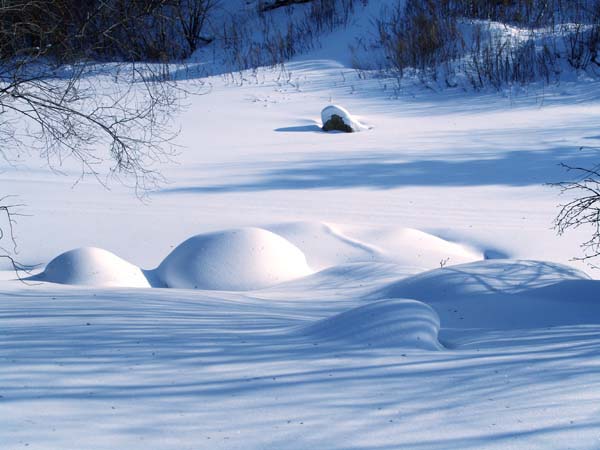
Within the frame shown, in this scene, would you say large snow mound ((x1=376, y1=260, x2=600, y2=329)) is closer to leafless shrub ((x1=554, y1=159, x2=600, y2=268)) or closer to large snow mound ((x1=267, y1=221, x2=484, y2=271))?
leafless shrub ((x1=554, y1=159, x2=600, y2=268))

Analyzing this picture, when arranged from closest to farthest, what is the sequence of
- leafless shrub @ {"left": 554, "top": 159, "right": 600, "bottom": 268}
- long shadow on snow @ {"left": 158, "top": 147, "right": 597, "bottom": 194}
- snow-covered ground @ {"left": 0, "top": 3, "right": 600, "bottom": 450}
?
snow-covered ground @ {"left": 0, "top": 3, "right": 600, "bottom": 450}
leafless shrub @ {"left": 554, "top": 159, "right": 600, "bottom": 268}
long shadow on snow @ {"left": 158, "top": 147, "right": 597, "bottom": 194}

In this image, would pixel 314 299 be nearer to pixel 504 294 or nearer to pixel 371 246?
pixel 504 294

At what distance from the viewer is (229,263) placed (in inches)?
261

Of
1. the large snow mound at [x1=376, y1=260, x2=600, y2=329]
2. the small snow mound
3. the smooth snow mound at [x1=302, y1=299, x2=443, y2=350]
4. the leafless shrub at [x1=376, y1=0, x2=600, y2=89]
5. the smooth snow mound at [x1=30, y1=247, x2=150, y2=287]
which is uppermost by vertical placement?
the leafless shrub at [x1=376, y1=0, x2=600, y2=89]

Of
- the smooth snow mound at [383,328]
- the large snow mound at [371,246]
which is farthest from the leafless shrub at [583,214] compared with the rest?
the smooth snow mound at [383,328]

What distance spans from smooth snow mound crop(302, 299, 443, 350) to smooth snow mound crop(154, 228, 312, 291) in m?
2.69

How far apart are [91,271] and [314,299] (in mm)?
1952

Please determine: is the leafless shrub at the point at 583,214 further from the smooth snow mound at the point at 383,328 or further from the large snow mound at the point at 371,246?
the smooth snow mound at the point at 383,328

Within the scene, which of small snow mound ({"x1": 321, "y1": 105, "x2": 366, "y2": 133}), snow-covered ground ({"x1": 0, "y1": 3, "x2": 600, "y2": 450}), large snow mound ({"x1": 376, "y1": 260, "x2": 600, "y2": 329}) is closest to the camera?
snow-covered ground ({"x1": 0, "y1": 3, "x2": 600, "y2": 450})

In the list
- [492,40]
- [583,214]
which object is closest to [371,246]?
[583,214]

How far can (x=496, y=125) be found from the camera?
43.8 feet

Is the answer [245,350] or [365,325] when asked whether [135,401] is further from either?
[365,325]

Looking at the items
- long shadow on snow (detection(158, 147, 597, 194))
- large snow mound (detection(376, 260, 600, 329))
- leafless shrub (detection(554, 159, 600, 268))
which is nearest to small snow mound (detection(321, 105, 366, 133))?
long shadow on snow (detection(158, 147, 597, 194))

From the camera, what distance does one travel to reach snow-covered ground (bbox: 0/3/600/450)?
2646 mm
